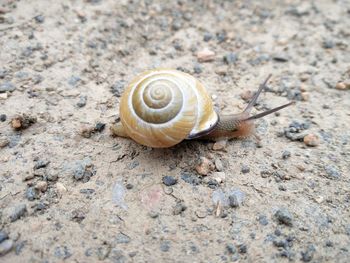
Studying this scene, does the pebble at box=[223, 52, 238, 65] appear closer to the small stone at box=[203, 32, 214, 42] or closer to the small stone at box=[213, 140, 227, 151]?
the small stone at box=[203, 32, 214, 42]

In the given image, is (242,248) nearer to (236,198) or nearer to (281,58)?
(236,198)

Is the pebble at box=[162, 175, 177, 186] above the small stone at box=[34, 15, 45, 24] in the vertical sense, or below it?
below

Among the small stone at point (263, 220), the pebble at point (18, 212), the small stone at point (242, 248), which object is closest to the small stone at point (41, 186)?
the pebble at point (18, 212)

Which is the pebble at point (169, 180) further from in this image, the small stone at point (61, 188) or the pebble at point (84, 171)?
the small stone at point (61, 188)

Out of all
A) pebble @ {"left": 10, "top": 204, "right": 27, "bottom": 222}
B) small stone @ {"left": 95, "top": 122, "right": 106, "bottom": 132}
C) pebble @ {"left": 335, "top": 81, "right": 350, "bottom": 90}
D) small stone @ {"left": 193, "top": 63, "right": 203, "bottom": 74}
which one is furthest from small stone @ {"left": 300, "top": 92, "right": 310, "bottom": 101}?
pebble @ {"left": 10, "top": 204, "right": 27, "bottom": 222}

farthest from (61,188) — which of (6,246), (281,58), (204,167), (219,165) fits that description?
(281,58)

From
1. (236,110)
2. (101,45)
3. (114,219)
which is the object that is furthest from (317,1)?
(114,219)

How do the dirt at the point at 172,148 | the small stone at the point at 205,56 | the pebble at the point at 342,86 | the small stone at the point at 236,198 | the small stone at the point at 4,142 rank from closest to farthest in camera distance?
the dirt at the point at 172,148
the small stone at the point at 236,198
the small stone at the point at 4,142
the pebble at the point at 342,86
the small stone at the point at 205,56
